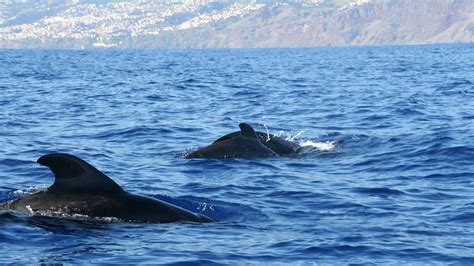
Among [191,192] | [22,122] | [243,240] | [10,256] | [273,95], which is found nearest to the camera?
[10,256]

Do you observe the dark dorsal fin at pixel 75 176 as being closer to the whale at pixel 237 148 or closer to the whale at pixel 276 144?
the whale at pixel 237 148

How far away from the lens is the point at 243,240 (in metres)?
12.2

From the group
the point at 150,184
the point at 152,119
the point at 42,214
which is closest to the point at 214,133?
the point at 152,119

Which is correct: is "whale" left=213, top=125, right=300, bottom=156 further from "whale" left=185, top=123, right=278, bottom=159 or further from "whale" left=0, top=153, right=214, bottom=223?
"whale" left=0, top=153, right=214, bottom=223

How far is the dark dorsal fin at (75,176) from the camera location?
486 inches

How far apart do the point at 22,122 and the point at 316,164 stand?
11427 millimetres

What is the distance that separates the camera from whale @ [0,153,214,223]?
1262cm

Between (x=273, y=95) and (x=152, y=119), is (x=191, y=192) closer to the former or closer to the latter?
(x=152, y=119)

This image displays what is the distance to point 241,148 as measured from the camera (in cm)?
2031

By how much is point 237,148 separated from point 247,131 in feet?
1.93

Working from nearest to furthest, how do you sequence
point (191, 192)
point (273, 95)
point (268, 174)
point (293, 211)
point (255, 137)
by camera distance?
point (293, 211) < point (191, 192) < point (268, 174) < point (255, 137) < point (273, 95)

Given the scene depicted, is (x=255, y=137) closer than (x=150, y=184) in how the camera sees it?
No

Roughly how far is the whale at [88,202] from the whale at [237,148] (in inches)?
278

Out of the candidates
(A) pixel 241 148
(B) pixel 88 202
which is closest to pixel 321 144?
(A) pixel 241 148
